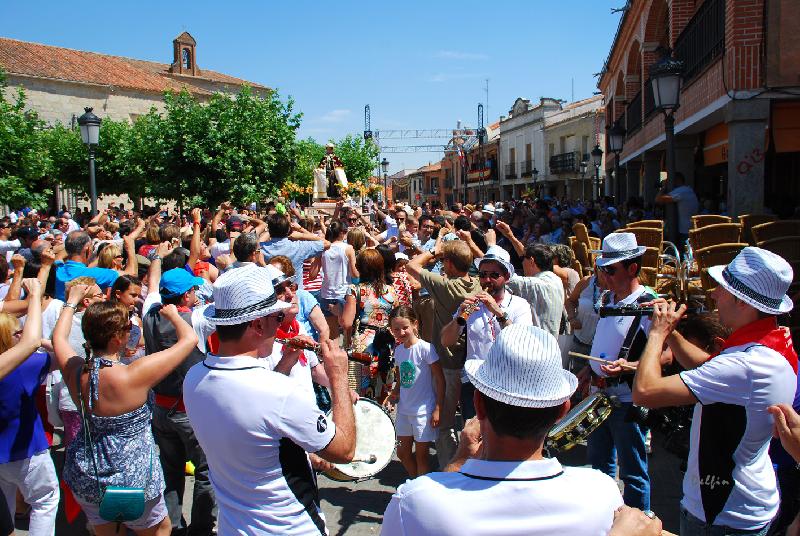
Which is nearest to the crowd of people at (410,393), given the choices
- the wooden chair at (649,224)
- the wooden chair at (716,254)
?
the wooden chair at (716,254)

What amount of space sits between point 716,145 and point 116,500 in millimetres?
12511

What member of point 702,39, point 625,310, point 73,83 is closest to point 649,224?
point 702,39

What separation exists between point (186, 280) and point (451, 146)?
276ft

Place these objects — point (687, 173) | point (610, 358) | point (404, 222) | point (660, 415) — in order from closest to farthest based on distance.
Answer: point (660, 415), point (610, 358), point (404, 222), point (687, 173)

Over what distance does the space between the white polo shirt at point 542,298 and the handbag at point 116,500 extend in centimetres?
315

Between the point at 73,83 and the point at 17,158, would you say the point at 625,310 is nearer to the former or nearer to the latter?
the point at 17,158

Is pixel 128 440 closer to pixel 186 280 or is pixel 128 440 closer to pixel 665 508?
pixel 186 280

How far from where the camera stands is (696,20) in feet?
38.5

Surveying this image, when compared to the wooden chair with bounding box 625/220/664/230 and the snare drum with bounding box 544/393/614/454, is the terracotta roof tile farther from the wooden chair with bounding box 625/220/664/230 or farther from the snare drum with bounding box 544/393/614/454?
the snare drum with bounding box 544/393/614/454

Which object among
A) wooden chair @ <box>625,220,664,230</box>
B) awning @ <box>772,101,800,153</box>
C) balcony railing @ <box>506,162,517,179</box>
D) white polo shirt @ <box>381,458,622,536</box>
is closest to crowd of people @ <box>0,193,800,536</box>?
white polo shirt @ <box>381,458,622,536</box>

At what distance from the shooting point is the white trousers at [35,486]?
3.81 m

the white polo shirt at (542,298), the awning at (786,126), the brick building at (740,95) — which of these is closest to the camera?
the white polo shirt at (542,298)

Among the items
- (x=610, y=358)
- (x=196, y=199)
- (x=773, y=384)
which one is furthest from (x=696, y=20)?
(x=196, y=199)

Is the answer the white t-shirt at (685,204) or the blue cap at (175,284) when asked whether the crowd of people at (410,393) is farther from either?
the white t-shirt at (685,204)
